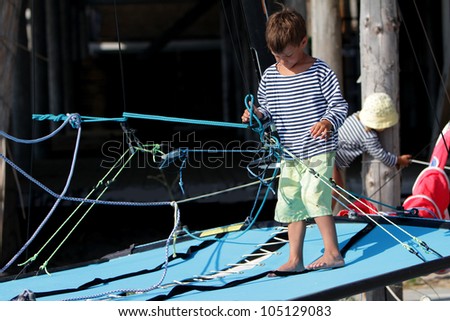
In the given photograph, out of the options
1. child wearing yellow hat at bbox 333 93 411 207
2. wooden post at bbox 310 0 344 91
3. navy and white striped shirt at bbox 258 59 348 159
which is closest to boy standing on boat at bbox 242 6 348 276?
navy and white striped shirt at bbox 258 59 348 159

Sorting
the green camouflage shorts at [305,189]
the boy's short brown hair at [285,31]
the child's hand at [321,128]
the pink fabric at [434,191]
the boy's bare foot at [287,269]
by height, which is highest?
the boy's short brown hair at [285,31]

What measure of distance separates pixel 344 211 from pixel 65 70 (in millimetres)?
10189

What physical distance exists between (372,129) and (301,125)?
59.4 inches

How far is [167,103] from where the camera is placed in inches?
808

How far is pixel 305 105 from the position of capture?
4152 mm

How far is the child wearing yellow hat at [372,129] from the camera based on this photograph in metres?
5.43

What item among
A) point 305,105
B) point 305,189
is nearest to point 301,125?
point 305,105

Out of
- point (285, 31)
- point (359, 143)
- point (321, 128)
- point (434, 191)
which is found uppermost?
point (285, 31)

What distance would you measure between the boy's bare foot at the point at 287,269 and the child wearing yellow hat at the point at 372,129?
1.64 metres

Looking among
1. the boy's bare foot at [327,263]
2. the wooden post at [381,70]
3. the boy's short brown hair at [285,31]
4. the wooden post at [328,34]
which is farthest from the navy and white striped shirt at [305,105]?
the wooden post at [328,34]

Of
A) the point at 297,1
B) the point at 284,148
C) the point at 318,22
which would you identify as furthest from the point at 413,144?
the point at 284,148

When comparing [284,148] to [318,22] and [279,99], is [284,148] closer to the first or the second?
[279,99]

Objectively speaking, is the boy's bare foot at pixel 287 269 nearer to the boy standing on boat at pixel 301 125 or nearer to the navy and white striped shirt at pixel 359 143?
the boy standing on boat at pixel 301 125

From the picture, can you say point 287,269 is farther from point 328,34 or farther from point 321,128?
point 328,34
